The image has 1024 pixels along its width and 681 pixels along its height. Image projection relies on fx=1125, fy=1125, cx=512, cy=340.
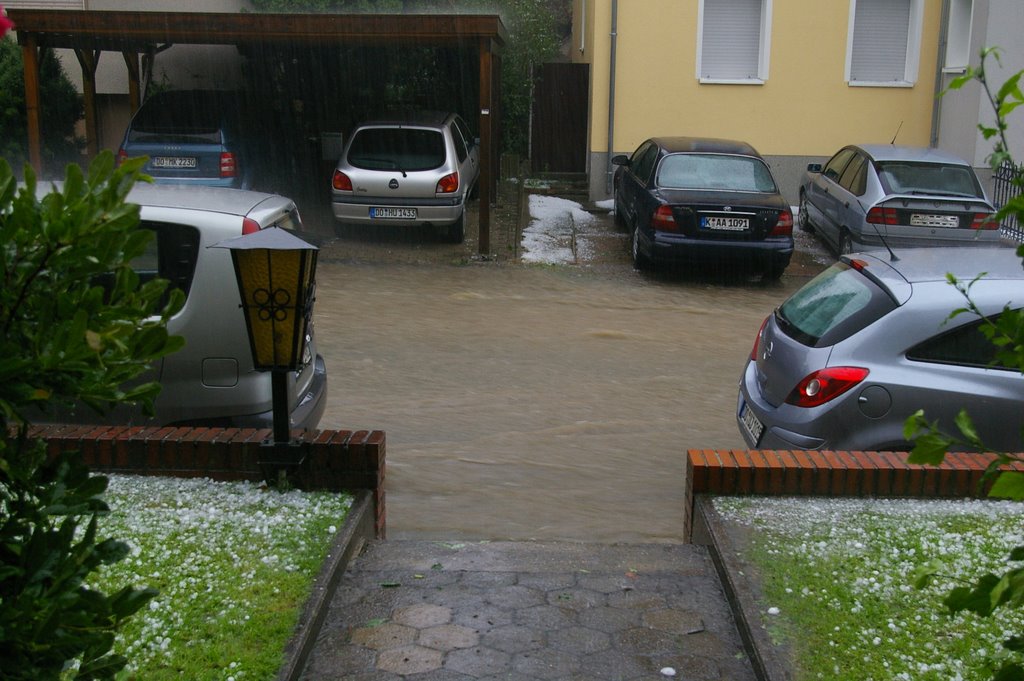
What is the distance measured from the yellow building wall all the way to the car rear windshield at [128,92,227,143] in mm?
6551

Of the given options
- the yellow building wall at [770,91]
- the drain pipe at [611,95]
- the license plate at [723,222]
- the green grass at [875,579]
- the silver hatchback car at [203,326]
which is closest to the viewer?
the green grass at [875,579]

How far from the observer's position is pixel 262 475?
544 cm

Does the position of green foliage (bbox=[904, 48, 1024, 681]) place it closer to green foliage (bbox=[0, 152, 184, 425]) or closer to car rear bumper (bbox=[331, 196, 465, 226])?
green foliage (bbox=[0, 152, 184, 425])

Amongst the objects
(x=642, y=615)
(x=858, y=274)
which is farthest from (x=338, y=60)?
(x=642, y=615)

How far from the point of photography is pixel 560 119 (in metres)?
23.0

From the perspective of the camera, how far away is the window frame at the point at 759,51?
19.2 m

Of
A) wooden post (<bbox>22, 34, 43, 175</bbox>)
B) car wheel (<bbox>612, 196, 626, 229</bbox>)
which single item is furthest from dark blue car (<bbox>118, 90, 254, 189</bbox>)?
car wheel (<bbox>612, 196, 626, 229</bbox>)

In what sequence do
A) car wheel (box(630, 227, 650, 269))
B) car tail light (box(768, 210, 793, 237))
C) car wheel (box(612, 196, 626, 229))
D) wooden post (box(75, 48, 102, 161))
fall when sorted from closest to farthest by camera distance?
car tail light (box(768, 210, 793, 237)), car wheel (box(630, 227, 650, 269)), wooden post (box(75, 48, 102, 161)), car wheel (box(612, 196, 626, 229))

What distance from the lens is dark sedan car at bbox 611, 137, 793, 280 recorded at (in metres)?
14.0

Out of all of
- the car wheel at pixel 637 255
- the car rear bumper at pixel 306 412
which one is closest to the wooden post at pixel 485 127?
the car wheel at pixel 637 255

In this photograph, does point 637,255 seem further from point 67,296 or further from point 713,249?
point 67,296

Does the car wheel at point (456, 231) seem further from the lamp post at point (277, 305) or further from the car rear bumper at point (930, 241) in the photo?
the lamp post at point (277, 305)

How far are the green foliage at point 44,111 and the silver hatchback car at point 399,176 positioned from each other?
5.30 m

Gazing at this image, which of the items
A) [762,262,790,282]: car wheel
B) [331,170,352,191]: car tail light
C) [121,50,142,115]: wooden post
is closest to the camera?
[762,262,790,282]: car wheel
